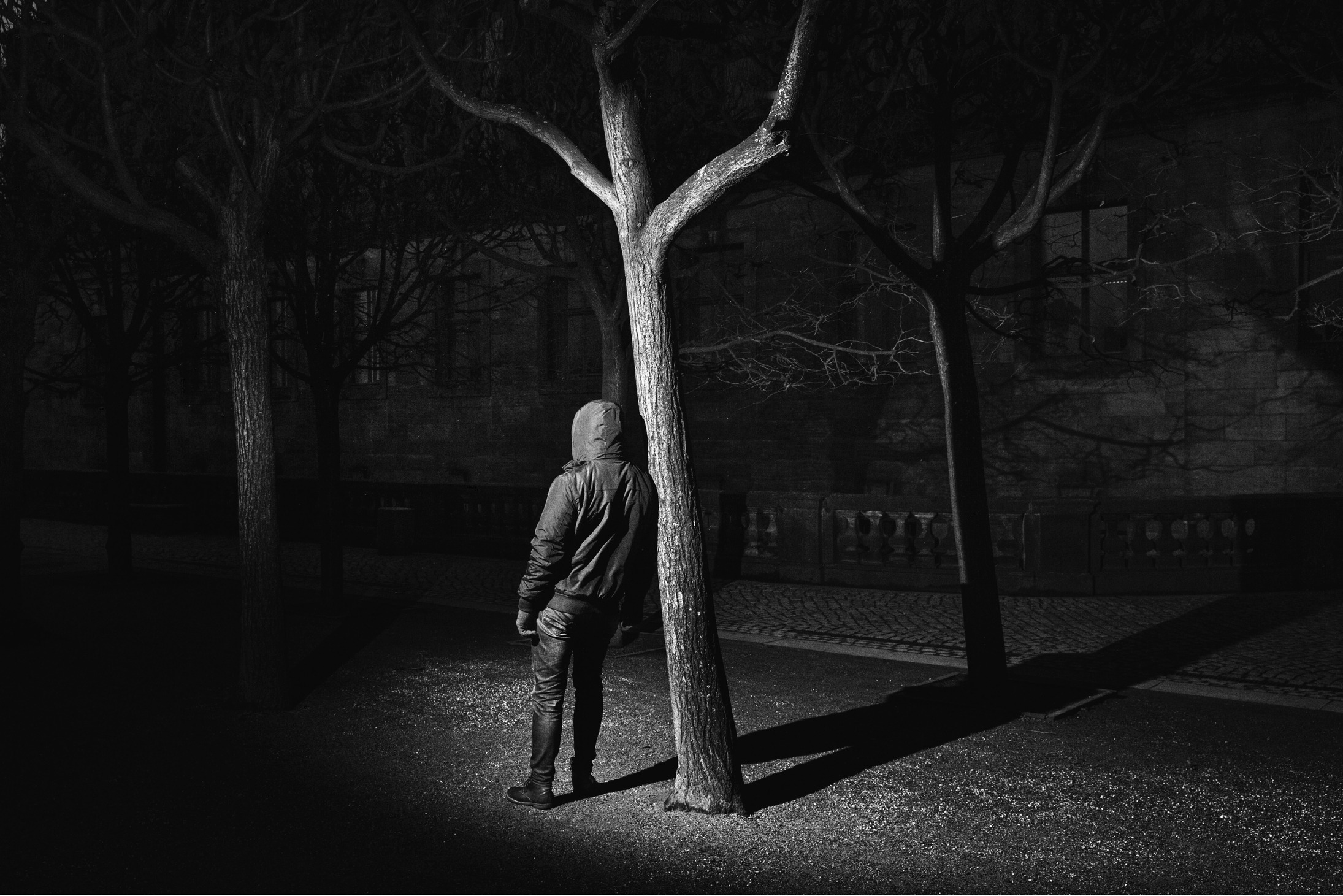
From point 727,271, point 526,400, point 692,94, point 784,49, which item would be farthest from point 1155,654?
point 526,400

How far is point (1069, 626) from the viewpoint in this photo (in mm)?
11195

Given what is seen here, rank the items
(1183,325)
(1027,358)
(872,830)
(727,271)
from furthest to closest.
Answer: (727,271)
(1027,358)
(1183,325)
(872,830)

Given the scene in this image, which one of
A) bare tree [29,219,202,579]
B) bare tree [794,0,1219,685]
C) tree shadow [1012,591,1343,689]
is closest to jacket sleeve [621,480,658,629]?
bare tree [794,0,1219,685]

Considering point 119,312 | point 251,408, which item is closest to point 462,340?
point 119,312

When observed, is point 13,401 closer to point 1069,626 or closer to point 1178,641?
point 1069,626

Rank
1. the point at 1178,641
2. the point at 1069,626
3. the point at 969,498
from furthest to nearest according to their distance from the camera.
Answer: the point at 1069,626
the point at 1178,641
the point at 969,498

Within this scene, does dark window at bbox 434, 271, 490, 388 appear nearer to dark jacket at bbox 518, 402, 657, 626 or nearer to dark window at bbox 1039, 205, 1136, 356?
dark window at bbox 1039, 205, 1136, 356

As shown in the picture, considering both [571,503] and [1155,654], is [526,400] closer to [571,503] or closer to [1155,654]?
[1155,654]

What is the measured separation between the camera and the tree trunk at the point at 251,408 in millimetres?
8422

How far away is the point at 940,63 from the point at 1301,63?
607cm

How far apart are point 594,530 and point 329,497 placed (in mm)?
8130

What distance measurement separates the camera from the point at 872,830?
5473mm

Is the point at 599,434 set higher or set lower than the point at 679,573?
higher

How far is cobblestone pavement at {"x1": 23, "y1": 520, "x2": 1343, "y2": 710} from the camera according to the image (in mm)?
8922
